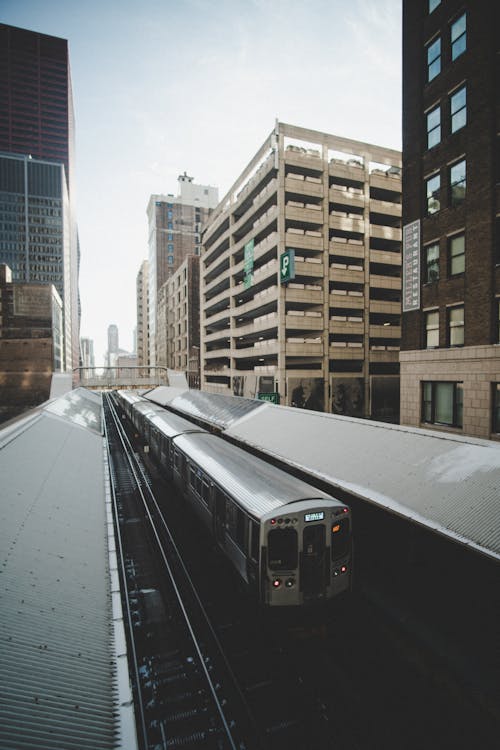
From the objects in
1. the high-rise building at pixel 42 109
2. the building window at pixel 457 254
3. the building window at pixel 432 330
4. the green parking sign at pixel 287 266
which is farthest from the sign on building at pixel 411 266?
the high-rise building at pixel 42 109

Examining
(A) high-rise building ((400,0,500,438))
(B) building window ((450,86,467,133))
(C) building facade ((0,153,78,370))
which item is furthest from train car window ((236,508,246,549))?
(C) building facade ((0,153,78,370))

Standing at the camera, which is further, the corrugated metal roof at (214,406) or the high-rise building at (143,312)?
the high-rise building at (143,312)

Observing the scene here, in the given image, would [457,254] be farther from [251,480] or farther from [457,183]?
[251,480]

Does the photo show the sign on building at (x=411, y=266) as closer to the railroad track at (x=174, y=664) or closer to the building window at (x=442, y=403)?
the building window at (x=442, y=403)

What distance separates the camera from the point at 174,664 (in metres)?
7.77

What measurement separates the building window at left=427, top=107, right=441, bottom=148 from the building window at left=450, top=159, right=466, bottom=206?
239 centimetres

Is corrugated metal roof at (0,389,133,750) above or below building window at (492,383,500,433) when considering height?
below

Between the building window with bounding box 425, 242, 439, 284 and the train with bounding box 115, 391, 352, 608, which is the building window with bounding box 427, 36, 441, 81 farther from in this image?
the train with bounding box 115, 391, 352, 608

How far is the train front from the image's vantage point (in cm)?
764

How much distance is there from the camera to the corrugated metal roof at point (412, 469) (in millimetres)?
8211

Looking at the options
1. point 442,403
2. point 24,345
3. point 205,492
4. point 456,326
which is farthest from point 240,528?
point 24,345

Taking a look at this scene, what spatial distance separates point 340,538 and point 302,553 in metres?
1.03

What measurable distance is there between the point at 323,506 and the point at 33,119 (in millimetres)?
234097

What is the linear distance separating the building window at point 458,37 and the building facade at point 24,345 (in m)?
57.5
